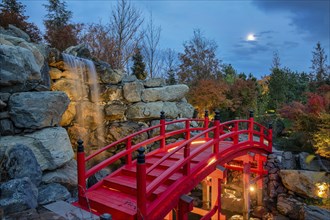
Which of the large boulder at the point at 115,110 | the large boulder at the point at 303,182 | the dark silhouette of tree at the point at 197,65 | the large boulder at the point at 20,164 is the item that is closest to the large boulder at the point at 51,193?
the large boulder at the point at 20,164

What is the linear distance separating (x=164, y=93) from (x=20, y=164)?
7549 millimetres

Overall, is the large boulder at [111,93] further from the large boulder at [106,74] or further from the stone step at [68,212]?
the stone step at [68,212]

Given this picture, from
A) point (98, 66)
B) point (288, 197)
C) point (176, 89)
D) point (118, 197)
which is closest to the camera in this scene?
point (118, 197)

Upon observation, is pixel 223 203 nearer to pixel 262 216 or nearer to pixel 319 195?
pixel 262 216

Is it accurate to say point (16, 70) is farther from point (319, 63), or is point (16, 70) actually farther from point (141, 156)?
point (319, 63)

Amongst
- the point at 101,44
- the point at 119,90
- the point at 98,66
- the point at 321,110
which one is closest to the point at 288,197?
the point at 321,110

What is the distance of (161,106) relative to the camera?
36.9 feet

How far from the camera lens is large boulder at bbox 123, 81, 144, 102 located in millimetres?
11164

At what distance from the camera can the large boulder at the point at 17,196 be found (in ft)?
12.6

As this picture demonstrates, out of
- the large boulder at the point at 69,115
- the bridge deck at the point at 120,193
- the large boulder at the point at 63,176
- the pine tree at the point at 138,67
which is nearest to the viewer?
the bridge deck at the point at 120,193

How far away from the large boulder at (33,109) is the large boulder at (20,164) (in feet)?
3.08

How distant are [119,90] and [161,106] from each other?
208 centimetres

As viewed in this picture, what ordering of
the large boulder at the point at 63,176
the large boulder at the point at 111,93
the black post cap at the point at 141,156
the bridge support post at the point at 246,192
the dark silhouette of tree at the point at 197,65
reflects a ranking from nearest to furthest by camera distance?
the black post cap at the point at 141,156 → the large boulder at the point at 63,176 → the bridge support post at the point at 246,192 → the large boulder at the point at 111,93 → the dark silhouette of tree at the point at 197,65

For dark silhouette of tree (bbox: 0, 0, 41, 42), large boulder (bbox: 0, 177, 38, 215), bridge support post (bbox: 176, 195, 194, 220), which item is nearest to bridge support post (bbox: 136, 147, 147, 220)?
bridge support post (bbox: 176, 195, 194, 220)
